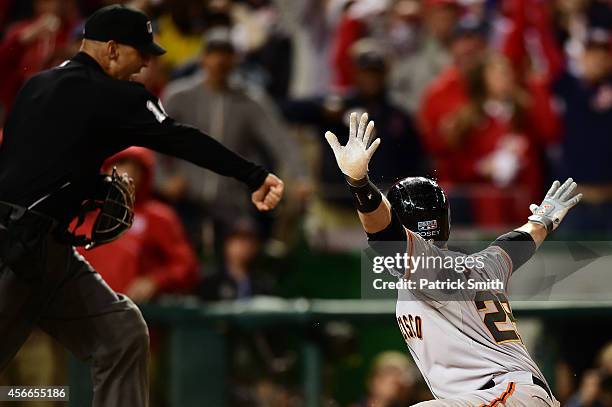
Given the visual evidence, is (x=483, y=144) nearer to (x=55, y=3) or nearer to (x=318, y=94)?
(x=318, y=94)

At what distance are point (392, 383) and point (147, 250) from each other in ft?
5.64

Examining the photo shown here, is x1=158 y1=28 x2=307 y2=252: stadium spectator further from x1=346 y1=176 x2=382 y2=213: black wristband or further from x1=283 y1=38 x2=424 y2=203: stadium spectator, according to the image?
x1=346 y1=176 x2=382 y2=213: black wristband

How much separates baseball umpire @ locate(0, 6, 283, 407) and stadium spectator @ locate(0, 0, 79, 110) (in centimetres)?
238

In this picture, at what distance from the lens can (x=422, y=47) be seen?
10.4 m

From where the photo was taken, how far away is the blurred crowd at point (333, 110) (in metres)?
8.16

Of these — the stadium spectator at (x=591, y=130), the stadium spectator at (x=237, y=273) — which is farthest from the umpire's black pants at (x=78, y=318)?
the stadium spectator at (x=591, y=130)

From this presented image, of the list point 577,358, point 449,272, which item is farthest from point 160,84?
point 449,272

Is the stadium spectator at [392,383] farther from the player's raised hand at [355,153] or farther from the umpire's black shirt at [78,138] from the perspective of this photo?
the player's raised hand at [355,153]

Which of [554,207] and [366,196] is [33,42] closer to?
[554,207]

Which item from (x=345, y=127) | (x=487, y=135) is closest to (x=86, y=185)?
(x=345, y=127)

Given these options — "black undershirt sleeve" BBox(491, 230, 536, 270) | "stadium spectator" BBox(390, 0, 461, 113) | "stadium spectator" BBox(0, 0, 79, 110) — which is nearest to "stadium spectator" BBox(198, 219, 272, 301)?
"stadium spectator" BBox(0, 0, 79, 110)

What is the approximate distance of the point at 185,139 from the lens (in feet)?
17.4

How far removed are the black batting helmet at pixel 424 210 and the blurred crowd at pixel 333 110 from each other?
2313mm

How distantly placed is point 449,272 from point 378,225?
0.38m
